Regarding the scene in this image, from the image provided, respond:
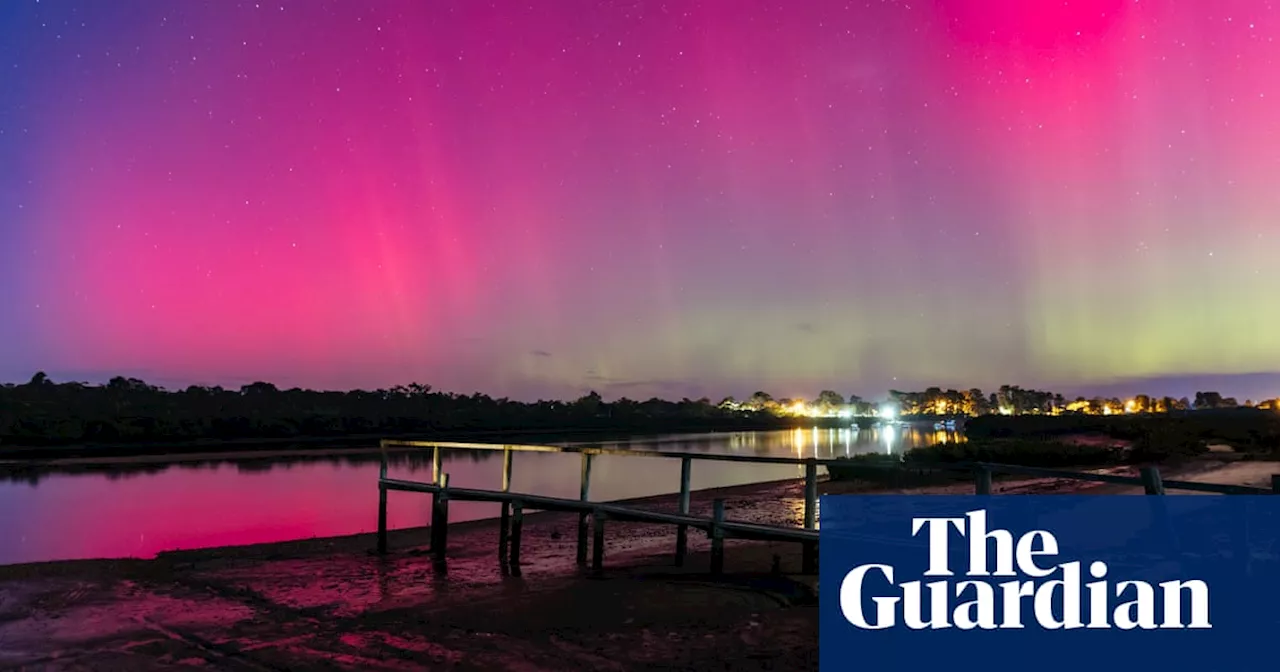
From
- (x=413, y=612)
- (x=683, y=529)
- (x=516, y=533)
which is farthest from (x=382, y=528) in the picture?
(x=413, y=612)

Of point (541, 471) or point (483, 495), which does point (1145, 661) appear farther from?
point (541, 471)

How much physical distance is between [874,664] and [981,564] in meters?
2.08

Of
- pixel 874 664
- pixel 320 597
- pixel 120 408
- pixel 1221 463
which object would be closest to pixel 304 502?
pixel 320 597

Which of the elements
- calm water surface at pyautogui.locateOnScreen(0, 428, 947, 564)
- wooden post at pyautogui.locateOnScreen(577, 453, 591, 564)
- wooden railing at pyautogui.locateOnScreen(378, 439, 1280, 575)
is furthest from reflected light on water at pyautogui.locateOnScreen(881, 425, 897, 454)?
wooden post at pyautogui.locateOnScreen(577, 453, 591, 564)

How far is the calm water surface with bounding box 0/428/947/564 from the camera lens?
2709 centimetres

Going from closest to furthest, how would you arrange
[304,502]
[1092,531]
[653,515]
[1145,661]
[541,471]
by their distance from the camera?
[1145,661], [653,515], [1092,531], [304,502], [541,471]

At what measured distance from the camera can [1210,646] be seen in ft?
25.8

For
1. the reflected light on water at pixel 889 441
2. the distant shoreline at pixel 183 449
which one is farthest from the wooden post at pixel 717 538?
the reflected light on water at pixel 889 441

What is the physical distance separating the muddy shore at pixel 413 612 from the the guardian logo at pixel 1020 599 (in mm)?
956

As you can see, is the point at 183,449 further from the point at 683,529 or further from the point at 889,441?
the point at 889,441

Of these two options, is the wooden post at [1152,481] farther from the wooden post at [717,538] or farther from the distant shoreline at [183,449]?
the distant shoreline at [183,449]

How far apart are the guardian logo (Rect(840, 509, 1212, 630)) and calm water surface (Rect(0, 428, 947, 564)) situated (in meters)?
20.9

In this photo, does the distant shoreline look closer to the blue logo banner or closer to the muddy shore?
the muddy shore

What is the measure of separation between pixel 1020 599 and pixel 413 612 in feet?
24.0
